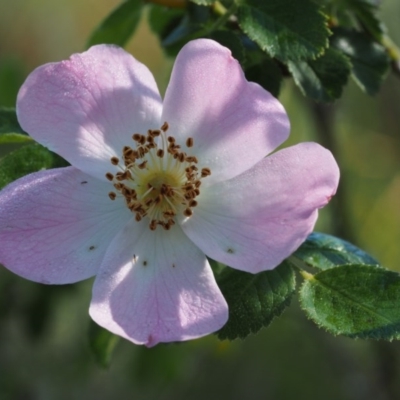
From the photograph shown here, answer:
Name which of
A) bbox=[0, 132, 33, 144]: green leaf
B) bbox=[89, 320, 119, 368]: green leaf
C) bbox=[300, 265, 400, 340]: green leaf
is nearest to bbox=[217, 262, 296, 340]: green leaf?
bbox=[300, 265, 400, 340]: green leaf

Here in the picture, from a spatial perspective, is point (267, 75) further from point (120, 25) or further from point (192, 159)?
point (120, 25)

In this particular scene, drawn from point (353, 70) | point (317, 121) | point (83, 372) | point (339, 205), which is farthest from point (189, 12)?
point (83, 372)

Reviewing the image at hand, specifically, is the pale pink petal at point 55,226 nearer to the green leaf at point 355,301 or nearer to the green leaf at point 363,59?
the green leaf at point 355,301

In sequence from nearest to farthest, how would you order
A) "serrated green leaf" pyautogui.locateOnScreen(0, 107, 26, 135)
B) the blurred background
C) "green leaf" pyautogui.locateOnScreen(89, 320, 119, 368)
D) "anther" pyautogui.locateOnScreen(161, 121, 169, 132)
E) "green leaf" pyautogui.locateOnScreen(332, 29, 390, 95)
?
"anther" pyautogui.locateOnScreen(161, 121, 169, 132) < "serrated green leaf" pyautogui.locateOnScreen(0, 107, 26, 135) < "green leaf" pyautogui.locateOnScreen(332, 29, 390, 95) < "green leaf" pyautogui.locateOnScreen(89, 320, 119, 368) < the blurred background

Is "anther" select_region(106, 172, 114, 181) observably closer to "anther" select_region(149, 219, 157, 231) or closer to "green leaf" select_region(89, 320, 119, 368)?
"anther" select_region(149, 219, 157, 231)

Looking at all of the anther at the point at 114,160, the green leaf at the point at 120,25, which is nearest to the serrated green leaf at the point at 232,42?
the anther at the point at 114,160

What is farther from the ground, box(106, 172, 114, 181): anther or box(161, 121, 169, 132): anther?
box(161, 121, 169, 132): anther
